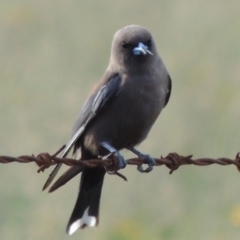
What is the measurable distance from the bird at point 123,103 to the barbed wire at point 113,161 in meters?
0.37

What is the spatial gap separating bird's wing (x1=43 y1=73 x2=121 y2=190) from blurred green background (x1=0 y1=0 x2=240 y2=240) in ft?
5.21

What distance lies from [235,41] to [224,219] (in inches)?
149

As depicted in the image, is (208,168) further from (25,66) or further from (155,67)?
(25,66)

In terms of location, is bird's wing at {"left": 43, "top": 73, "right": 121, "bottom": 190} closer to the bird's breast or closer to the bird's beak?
the bird's breast

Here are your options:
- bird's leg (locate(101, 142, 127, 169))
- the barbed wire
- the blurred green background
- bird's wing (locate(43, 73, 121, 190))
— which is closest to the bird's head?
bird's wing (locate(43, 73, 121, 190))

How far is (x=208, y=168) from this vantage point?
837cm

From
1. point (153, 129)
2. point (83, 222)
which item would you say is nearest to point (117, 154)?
point (83, 222)

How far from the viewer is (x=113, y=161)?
5.68m

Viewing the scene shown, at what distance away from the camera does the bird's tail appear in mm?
6652

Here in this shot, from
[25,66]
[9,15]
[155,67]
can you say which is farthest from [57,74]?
[155,67]

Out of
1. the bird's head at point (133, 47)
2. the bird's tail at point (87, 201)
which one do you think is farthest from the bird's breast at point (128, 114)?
the bird's tail at point (87, 201)

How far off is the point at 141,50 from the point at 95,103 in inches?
20.9

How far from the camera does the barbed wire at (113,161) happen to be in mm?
4910

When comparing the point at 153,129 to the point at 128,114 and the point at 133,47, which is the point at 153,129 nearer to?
the point at 133,47
